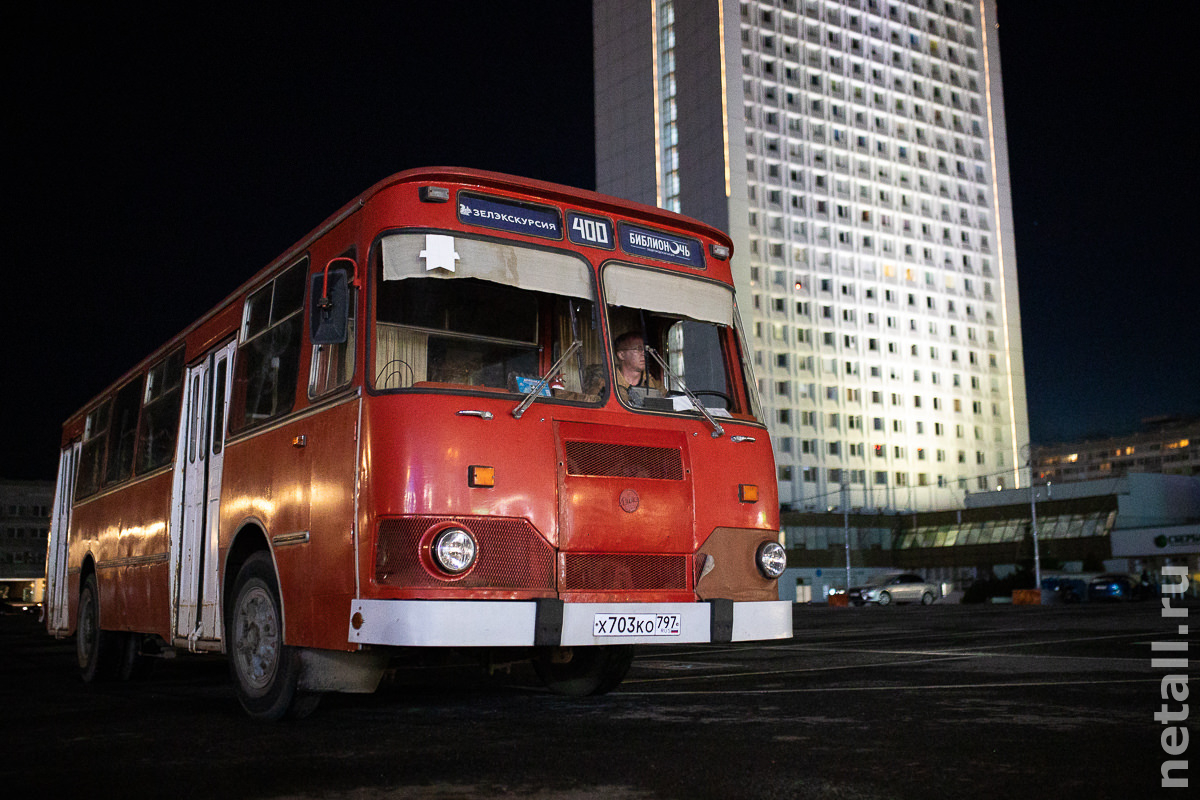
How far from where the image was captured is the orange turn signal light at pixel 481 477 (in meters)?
6.40

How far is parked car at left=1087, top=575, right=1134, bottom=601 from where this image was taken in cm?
4469

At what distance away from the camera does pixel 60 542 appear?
14.5 meters

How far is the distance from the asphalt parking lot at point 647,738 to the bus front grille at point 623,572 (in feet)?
2.76

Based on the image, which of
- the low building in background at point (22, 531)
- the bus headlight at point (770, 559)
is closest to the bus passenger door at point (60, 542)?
the bus headlight at point (770, 559)

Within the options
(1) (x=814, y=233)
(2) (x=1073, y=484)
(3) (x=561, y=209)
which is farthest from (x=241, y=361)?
(1) (x=814, y=233)

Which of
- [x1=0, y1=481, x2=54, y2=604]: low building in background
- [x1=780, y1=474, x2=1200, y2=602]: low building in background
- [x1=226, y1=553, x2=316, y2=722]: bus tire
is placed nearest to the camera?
[x1=226, y1=553, x2=316, y2=722]: bus tire

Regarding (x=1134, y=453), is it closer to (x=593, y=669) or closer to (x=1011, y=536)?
(x=1011, y=536)

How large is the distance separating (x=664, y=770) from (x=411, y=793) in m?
1.19

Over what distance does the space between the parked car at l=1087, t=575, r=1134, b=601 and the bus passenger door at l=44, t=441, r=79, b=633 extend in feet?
136

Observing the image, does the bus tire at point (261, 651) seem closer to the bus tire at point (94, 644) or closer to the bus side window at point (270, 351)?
the bus side window at point (270, 351)

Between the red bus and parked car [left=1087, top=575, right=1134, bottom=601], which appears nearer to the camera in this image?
the red bus

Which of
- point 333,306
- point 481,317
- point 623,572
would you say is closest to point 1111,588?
point 623,572

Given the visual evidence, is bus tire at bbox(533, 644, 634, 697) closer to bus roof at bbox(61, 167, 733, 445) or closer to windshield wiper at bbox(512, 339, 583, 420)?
windshield wiper at bbox(512, 339, 583, 420)

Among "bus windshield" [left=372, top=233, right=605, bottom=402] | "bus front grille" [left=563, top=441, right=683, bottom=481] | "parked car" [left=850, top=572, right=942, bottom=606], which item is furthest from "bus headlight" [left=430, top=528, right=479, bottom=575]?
"parked car" [left=850, top=572, right=942, bottom=606]
